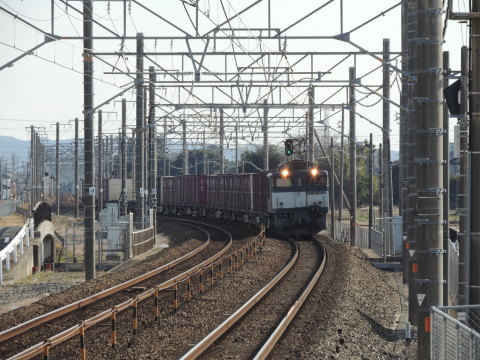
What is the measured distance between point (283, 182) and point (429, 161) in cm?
2414

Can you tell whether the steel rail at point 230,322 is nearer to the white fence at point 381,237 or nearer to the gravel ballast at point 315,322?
the gravel ballast at point 315,322

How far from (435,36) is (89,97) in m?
13.8

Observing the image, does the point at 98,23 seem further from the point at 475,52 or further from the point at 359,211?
the point at 359,211

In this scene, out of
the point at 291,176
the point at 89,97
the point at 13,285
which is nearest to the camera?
the point at 89,97

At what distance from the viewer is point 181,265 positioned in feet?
86.1

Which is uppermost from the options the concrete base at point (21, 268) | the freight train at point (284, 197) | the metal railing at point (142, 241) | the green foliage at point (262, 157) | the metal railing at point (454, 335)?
the green foliage at point (262, 157)

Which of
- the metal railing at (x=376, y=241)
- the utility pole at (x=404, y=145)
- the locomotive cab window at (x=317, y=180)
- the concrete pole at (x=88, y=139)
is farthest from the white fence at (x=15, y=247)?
the metal railing at (x=376, y=241)

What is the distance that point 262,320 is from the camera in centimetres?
1628

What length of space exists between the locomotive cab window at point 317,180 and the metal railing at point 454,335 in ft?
81.2

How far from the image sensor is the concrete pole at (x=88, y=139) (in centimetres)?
2256

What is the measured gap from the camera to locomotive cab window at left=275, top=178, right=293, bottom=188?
3544 cm

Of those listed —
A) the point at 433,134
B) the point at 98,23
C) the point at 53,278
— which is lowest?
the point at 53,278

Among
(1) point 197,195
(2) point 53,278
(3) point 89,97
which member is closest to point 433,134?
(3) point 89,97

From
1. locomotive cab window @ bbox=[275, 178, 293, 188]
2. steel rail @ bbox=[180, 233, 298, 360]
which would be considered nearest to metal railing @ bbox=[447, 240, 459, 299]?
steel rail @ bbox=[180, 233, 298, 360]
